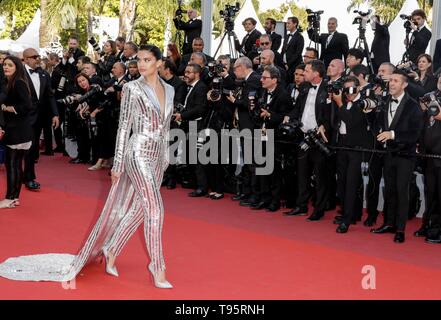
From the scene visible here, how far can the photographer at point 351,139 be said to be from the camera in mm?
8125

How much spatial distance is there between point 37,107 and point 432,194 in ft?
18.0

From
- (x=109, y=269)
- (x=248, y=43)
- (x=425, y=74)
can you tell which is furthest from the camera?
(x=248, y=43)

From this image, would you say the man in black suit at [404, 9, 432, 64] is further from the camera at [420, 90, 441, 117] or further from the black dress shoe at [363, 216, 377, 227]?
the camera at [420, 90, 441, 117]

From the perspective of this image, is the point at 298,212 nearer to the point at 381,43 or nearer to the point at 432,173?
the point at 432,173

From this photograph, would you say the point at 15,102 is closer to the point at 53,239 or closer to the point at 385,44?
the point at 53,239

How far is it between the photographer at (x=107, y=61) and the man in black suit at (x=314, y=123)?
4880 millimetres

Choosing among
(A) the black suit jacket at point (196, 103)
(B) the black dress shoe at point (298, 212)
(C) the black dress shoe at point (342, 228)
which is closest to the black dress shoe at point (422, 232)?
(C) the black dress shoe at point (342, 228)

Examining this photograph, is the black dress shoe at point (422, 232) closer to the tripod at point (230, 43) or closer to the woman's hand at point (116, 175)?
the woman's hand at point (116, 175)

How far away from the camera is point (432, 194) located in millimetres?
7988

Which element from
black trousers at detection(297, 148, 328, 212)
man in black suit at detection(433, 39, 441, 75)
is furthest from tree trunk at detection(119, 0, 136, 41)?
black trousers at detection(297, 148, 328, 212)

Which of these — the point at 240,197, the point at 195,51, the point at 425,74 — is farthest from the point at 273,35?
the point at 425,74

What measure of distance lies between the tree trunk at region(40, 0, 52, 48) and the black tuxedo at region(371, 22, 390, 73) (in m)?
17.5

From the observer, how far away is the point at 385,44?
11.8 m
